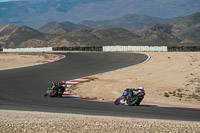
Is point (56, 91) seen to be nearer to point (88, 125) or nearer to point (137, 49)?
point (88, 125)

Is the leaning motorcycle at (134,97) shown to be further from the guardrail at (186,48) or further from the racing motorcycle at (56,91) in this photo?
the guardrail at (186,48)

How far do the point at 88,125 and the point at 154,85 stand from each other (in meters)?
13.0

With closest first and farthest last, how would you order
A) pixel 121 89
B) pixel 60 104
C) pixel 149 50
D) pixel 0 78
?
pixel 60 104
pixel 121 89
pixel 0 78
pixel 149 50

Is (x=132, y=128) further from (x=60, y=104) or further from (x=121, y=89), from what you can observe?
(x=121, y=89)

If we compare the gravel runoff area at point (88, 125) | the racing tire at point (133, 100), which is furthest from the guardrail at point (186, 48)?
the gravel runoff area at point (88, 125)

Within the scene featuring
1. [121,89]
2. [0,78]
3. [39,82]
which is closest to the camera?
[121,89]

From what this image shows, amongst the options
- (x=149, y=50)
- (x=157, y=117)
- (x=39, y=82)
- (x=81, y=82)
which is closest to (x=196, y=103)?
(x=157, y=117)

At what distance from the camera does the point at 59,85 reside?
59.9 ft

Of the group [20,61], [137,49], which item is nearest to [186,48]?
[137,49]

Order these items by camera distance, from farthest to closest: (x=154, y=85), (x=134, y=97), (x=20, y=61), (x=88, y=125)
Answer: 1. (x=20, y=61)
2. (x=154, y=85)
3. (x=134, y=97)
4. (x=88, y=125)

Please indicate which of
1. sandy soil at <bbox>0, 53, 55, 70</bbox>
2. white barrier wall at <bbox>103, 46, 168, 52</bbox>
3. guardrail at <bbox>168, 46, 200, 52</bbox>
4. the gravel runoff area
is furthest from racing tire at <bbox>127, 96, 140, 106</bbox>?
white barrier wall at <bbox>103, 46, 168, 52</bbox>

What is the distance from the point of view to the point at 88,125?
11.3 meters

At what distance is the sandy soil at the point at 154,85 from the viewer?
19.3 m

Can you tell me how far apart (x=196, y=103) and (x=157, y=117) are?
20.8 ft
